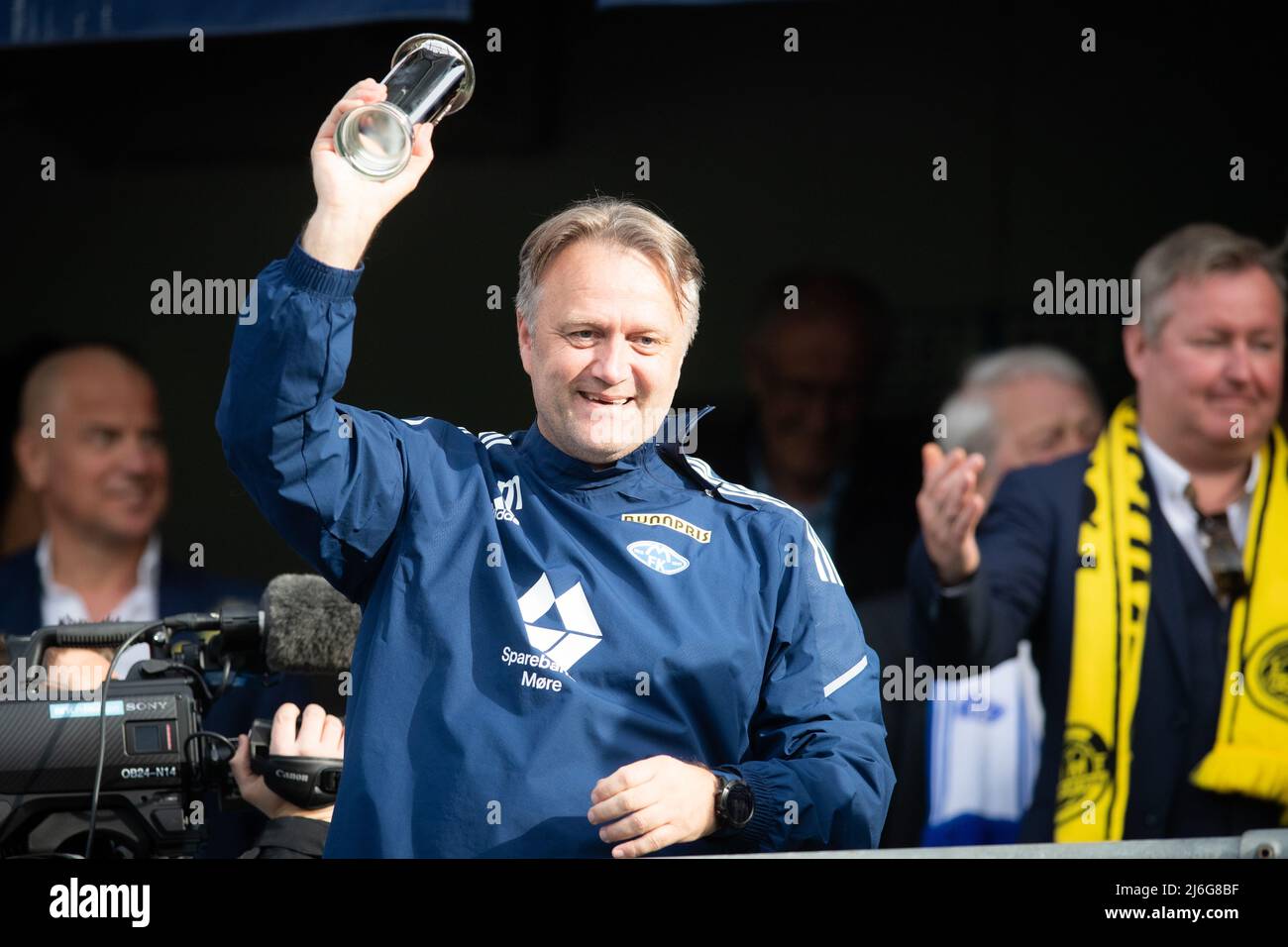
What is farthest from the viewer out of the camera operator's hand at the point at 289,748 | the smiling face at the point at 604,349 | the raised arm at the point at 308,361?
the camera operator's hand at the point at 289,748

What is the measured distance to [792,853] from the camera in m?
1.64

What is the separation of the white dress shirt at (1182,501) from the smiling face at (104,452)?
2561 mm

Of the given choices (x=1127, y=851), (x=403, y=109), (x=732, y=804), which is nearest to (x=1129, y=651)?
(x=1127, y=851)

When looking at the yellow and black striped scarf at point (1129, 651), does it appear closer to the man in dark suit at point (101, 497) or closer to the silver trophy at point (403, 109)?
the man in dark suit at point (101, 497)

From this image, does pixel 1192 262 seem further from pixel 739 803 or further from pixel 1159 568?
pixel 739 803

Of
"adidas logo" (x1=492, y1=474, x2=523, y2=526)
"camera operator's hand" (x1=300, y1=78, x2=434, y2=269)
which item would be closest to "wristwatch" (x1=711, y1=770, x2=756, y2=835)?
"adidas logo" (x1=492, y1=474, x2=523, y2=526)

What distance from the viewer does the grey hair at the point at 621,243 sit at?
6.77ft

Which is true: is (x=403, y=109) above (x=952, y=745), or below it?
above

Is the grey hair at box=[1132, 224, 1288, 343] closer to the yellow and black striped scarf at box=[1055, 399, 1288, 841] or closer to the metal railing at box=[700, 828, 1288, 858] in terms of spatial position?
the yellow and black striped scarf at box=[1055, 399, 1288, 841]

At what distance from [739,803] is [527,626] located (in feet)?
1.12

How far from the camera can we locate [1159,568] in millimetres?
3713

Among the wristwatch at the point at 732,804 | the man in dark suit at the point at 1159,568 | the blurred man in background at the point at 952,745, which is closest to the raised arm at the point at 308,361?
the wristwatch at the point at 732,804
